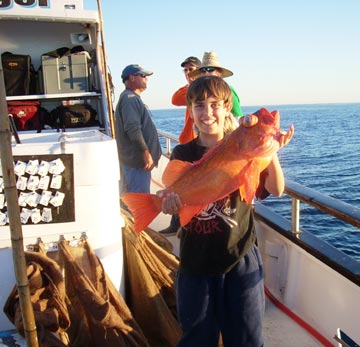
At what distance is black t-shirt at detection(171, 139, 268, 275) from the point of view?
2402 mm

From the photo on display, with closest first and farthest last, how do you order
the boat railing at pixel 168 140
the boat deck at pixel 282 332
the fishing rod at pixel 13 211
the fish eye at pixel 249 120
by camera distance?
the fishing rod at pixel 13 211
the fish eye at pixel 249 120
the boat deck at pixel 282 332
the boat railing at pixel 168 140

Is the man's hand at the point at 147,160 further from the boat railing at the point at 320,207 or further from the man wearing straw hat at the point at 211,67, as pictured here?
the boat railing at the point at 320,207

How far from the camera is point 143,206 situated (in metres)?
2.44

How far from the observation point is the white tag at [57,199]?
114 inches

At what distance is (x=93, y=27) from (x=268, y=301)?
158 inches

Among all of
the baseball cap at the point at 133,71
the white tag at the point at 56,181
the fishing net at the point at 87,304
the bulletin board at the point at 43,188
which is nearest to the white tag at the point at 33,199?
the bulletin board at the point at 43,188

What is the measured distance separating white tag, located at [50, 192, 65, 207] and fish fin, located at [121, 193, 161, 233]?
680 millimetres

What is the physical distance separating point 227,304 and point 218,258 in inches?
12.8

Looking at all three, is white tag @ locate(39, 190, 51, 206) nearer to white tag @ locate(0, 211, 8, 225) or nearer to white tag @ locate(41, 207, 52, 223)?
white tag @ locate(41, 207, 52, 223)

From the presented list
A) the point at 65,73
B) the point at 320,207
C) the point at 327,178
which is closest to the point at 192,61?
the point at 65,73

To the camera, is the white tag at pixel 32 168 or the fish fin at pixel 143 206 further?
the white tag at pixel 32 168

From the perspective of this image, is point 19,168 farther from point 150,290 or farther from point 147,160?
point 147,160

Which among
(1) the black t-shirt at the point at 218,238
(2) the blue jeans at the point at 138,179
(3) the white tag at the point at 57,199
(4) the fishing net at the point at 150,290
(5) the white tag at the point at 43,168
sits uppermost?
(5) the white tag at the point at 43,168

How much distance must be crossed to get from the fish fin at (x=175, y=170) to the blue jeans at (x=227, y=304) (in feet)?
1.95
